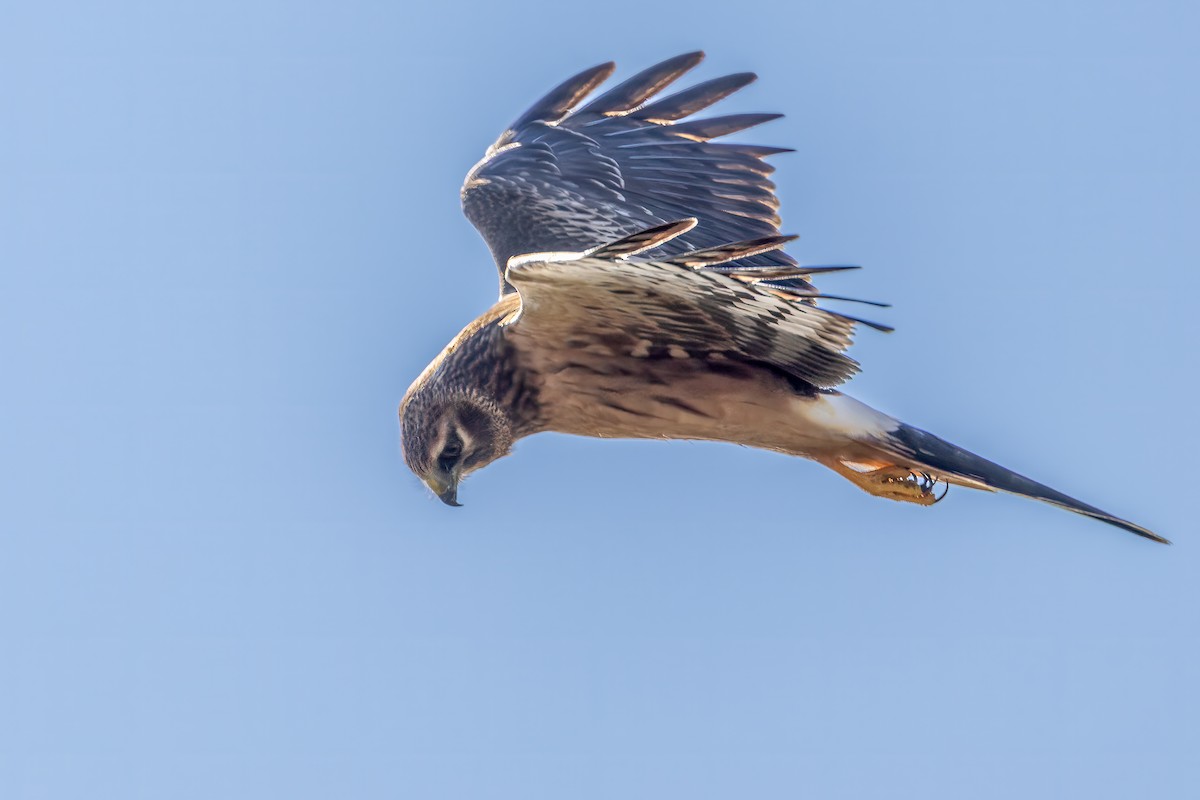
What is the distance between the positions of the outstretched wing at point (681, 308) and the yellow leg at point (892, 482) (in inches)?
30.3

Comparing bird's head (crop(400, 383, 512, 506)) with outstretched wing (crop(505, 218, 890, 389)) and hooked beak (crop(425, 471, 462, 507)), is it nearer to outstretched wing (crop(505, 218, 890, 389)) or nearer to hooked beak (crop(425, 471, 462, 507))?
hooked beak (crop(425, 471, 462, 507))

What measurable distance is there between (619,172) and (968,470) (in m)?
2.47

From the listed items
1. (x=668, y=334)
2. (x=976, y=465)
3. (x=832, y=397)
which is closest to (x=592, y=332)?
(x=668, y=334)

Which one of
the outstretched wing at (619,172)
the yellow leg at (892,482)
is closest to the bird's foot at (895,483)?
the yellow leg at (892,482)

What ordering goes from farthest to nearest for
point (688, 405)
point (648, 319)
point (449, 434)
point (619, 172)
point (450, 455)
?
point (619, 172) → point (450, 455) → point (449, 434) → point (688, 405) → point (648, 319)

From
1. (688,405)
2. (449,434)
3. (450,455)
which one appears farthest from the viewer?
(450,455)

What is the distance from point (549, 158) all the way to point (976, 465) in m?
2.80

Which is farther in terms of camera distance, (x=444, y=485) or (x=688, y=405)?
(x=444, y=485)

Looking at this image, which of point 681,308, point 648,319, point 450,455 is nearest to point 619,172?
point 450,455

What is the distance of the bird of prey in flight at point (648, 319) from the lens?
518 centimetres

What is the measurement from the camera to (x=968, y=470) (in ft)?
20.3

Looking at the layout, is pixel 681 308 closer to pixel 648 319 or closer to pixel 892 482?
pixel 648 319

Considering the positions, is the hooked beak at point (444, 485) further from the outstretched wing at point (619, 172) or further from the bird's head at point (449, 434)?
the outstretched wing at point (619, 172)

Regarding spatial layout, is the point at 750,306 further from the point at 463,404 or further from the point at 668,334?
the point at 463,404
